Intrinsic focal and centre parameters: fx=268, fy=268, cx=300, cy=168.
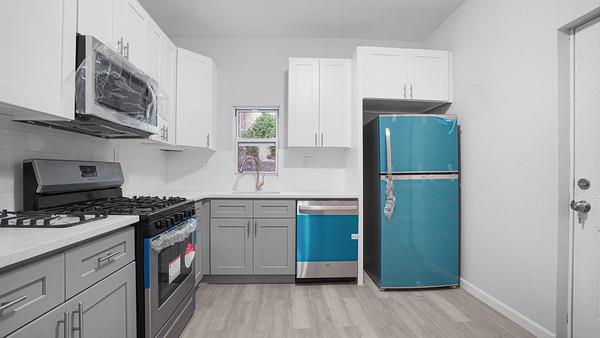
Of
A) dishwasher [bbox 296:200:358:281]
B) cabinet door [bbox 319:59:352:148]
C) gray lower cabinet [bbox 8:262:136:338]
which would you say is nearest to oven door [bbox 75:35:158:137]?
gray lower cabinet [bbox 8:262:136:338]

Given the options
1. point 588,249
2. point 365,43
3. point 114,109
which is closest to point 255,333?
point 114,109

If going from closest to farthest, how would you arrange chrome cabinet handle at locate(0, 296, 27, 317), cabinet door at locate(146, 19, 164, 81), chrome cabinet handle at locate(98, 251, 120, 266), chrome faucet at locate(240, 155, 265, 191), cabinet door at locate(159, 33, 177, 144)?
chrome cabinet handle at locate(0, 296, 27, 317) → chrome cabinet handle at locate(98, 251, 120, 266) → cabinet door at locate(146, 19, 164, 81) → cabinet door at locate(159, 33, 177, 144) → chrome faucet at locate(240, 155, 265, 191)

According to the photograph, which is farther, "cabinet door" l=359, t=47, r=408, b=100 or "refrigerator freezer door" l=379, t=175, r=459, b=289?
"cabinet door" l=359, t=47, r=408, b=100

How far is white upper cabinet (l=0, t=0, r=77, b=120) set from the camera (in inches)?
42.1

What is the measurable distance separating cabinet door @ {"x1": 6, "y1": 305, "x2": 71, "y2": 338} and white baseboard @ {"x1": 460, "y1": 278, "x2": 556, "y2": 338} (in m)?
2.75

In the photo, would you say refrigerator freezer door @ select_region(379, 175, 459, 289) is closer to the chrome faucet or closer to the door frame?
the door frame

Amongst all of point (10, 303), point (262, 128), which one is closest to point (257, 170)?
point (262, 128)

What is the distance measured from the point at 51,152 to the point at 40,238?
1083 mm

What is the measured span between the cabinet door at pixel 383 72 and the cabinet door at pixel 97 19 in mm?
2175

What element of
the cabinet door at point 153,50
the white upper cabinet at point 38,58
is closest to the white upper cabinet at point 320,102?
the cabinet door at point 153,50

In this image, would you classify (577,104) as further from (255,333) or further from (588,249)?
(255,333)

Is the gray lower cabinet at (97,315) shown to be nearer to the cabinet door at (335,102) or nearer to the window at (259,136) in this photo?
the window at (259,136)

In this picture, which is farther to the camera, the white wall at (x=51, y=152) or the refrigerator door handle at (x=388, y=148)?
the refrigerator door handle at (x=388, y=148)

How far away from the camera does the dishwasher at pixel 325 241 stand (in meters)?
2.76
